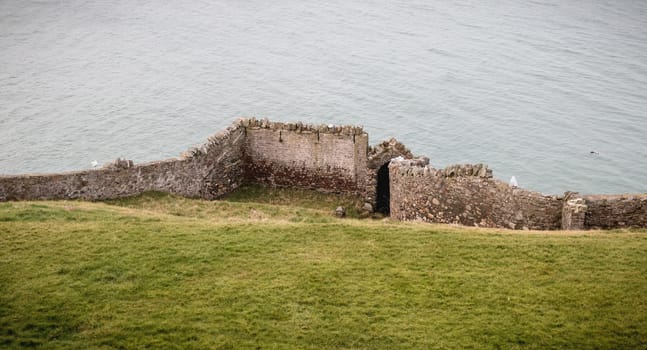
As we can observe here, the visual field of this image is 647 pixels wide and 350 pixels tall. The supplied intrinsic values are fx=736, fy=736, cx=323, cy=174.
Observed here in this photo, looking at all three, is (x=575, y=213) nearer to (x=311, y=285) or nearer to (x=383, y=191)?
(x=311, y=285)

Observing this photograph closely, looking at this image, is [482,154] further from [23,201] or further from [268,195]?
[23,201]

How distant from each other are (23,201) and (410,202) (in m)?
13.8

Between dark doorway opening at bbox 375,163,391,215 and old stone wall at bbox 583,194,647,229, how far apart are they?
10065 millimetres

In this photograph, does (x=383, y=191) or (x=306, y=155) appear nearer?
(x=383, y=191)

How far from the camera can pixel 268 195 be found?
32.8m

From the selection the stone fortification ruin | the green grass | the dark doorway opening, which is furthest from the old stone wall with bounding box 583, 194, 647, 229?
the dark doorway opening

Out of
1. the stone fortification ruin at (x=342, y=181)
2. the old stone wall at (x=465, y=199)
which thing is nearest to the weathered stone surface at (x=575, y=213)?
the stone fortification ruin at (x=342, y=181)

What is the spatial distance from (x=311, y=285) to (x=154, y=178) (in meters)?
13.7

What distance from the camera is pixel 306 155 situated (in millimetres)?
32688

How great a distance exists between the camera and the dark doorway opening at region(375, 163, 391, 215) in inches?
1236

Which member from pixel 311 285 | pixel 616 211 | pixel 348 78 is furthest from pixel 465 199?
pixel 348 78

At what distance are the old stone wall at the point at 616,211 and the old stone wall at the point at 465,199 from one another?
3.99ft

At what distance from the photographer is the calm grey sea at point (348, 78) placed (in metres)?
48.9

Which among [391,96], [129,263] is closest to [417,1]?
[391,96]
